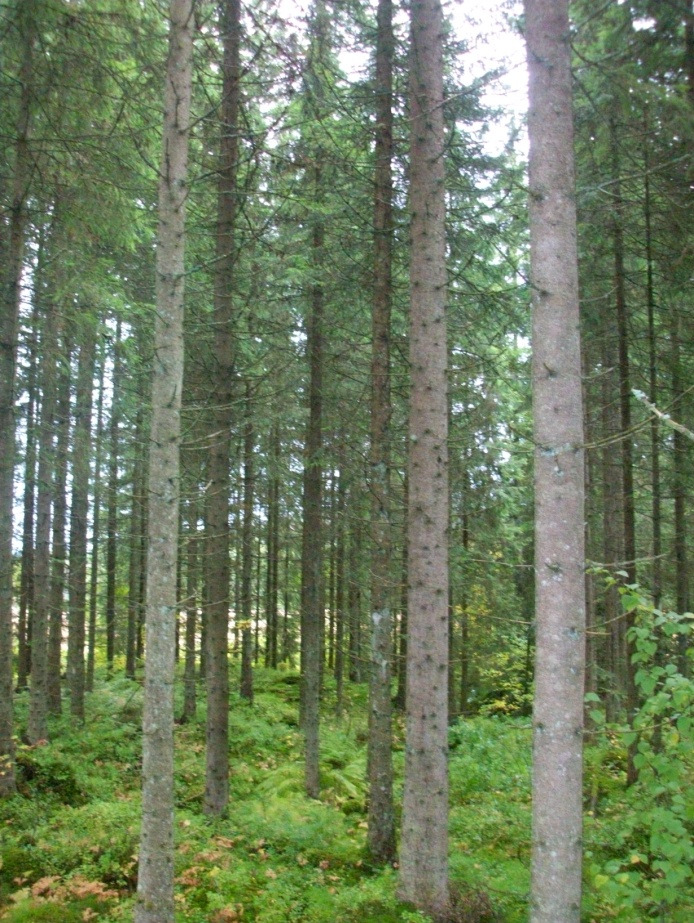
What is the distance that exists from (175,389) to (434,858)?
5.34m

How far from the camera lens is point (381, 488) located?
873 centimetres

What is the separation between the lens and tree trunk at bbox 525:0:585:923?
4.52 m

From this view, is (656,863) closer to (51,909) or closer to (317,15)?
(51,909)

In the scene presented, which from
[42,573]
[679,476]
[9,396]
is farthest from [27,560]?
[679,476]

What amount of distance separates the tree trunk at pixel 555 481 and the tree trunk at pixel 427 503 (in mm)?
1926

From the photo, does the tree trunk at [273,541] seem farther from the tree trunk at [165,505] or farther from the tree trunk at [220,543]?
the tree trunk at [165,505]

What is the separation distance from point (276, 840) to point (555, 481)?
700cm

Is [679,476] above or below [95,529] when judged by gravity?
above

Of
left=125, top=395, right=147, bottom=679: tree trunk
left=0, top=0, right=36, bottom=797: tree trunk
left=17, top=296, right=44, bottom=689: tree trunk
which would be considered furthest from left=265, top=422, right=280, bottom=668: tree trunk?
left=17, top=296, right=44, bottom=689: tree trunk

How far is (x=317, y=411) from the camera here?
12.6 m

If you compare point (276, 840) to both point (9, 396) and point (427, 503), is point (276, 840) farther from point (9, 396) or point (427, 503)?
A: point (9, 396)

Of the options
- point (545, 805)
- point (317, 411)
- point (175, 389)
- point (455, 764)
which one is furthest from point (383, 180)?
point (455, 764)

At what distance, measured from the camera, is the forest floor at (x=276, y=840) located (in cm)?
675

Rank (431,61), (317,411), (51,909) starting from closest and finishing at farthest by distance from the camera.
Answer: (51,909)
(431,61)
(317,411)
